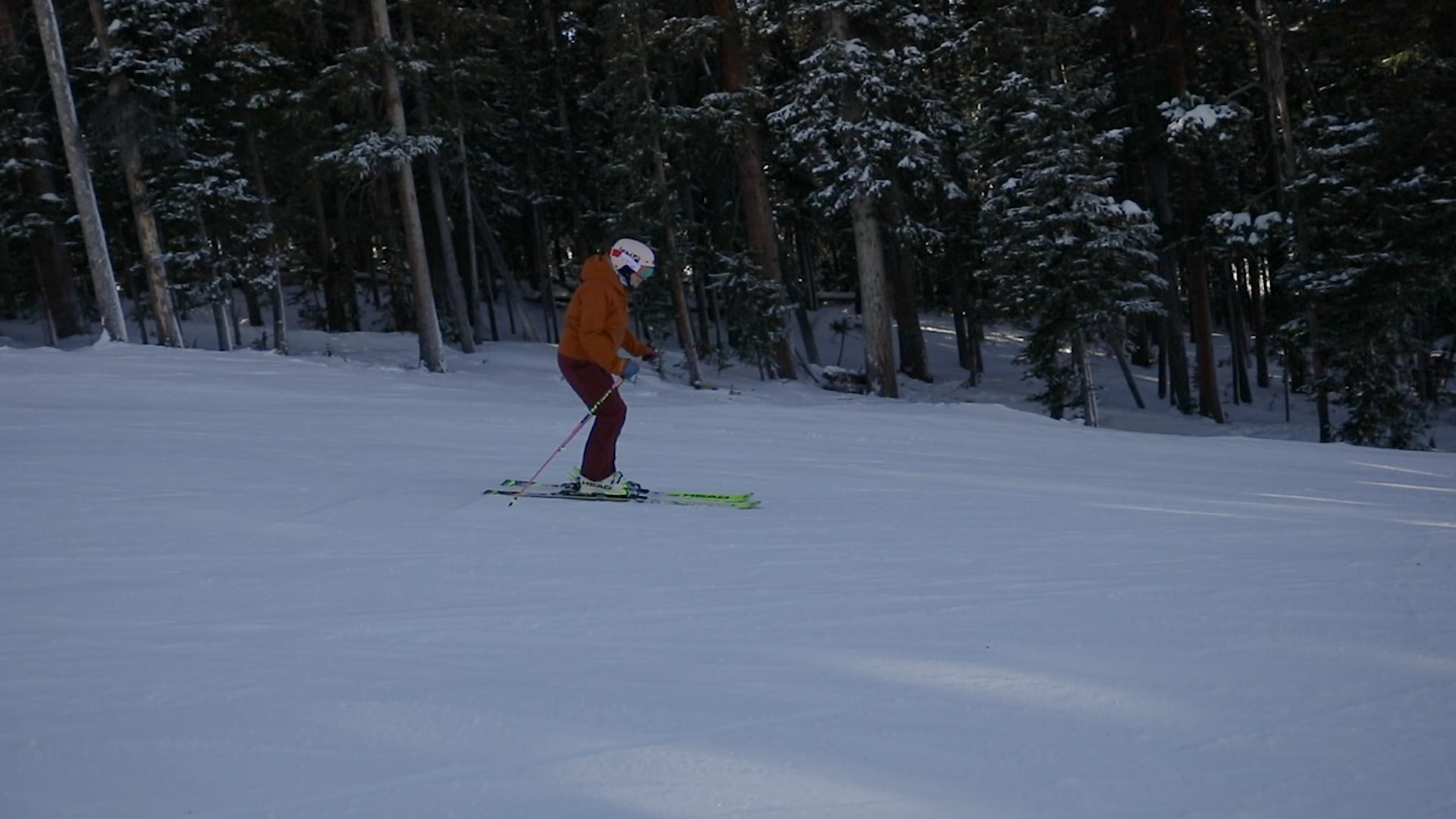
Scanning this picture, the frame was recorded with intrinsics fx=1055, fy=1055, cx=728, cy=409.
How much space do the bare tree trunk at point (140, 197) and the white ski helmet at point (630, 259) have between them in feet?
56.8

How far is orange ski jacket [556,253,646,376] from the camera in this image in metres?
7.98

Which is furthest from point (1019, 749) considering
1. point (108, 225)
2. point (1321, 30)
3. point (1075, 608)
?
point (108, 225)

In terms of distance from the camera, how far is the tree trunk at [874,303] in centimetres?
2259

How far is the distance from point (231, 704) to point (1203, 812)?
3399 millimetres

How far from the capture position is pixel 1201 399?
26781 mm

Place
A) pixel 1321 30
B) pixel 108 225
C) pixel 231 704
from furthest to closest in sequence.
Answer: pixel 108 225, pixel 1321 30, pixel 231 704

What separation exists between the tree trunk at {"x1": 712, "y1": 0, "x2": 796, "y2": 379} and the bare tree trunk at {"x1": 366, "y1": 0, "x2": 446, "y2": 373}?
7080mm

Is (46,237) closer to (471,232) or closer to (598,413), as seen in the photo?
(471,232)

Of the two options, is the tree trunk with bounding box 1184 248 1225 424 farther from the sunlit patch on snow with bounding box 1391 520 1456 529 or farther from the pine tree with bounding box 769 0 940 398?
the sunlit patch on snow with bounding box 1391 520 1456 529

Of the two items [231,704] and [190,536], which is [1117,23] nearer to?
[190,536]

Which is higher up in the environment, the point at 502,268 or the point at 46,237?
the point at 46,237


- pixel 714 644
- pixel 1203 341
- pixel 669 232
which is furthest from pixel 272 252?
pixel 714 644

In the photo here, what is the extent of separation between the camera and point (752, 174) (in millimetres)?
24766

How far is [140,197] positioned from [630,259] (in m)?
19.5
